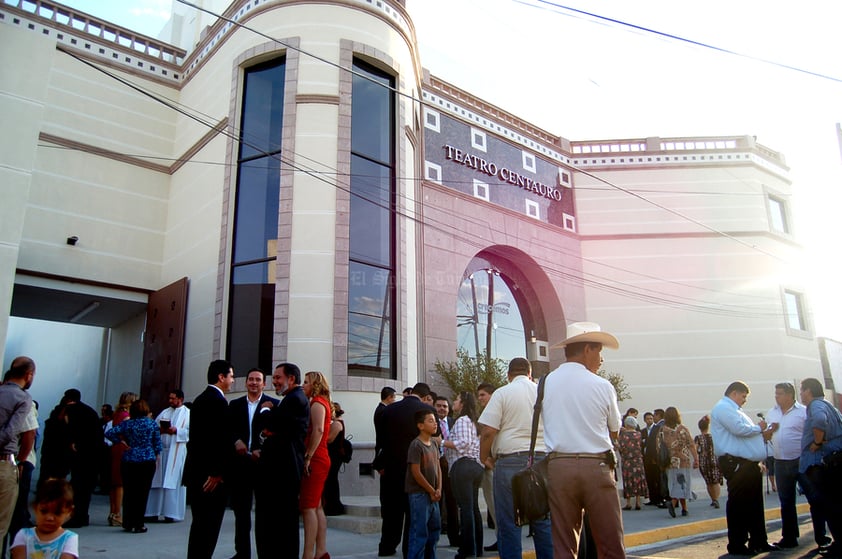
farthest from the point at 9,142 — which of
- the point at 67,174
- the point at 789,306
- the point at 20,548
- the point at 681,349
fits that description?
the point at 789,306

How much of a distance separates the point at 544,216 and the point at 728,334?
721 cm

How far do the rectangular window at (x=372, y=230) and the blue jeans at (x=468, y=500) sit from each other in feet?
19.3

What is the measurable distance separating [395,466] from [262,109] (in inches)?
386

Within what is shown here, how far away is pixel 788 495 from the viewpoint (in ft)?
23.1

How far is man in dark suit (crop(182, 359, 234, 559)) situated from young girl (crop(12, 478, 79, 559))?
6.12 feet

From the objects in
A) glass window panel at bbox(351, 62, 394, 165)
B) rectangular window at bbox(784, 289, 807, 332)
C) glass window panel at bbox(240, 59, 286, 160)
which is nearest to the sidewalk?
glass window panel at bbox(351, 62, 394, 165)

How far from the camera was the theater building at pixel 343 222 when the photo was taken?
12922 millimetres

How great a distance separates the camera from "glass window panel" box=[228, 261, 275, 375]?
12648 millimetres

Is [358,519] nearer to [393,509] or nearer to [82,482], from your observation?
[393,509]

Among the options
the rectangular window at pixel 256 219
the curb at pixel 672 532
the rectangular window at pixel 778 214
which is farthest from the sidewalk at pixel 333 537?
the rectangular window at pixel 778 214

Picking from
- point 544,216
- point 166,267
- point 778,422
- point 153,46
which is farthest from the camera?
point 544,216

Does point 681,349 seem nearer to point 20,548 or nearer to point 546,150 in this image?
point 546,150

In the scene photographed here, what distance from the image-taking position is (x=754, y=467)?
22.3ft

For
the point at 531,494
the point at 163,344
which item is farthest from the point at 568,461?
the point at 163,344
